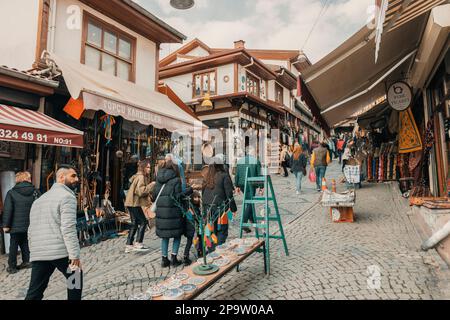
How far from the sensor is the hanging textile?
754cm

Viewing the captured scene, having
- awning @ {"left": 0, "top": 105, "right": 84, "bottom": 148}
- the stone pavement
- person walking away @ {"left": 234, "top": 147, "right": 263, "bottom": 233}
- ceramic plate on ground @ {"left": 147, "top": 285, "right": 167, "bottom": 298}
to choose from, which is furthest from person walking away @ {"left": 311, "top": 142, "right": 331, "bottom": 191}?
ceramic plate on ground @ {"left": 147, "top": 285, "right": 167, "bottom": 298}

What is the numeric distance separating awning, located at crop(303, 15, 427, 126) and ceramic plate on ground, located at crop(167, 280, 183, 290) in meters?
4.42

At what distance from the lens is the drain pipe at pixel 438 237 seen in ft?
14.0

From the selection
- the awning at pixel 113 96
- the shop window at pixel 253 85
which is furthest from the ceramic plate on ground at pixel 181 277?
the shop window at pixel 253 85

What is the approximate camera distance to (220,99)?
56.4 feet

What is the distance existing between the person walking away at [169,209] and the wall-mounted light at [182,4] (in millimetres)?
5418

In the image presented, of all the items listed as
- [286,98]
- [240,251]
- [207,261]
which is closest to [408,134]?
[240,251]

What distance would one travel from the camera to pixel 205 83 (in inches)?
716

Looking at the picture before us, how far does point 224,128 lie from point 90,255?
12.6 m

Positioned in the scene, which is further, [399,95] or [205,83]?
[205,83]

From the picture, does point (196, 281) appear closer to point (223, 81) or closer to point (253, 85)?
point (223, 81)

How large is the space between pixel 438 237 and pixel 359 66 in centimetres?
356

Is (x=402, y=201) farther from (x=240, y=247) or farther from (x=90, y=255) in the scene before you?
(x=90, y=255)
